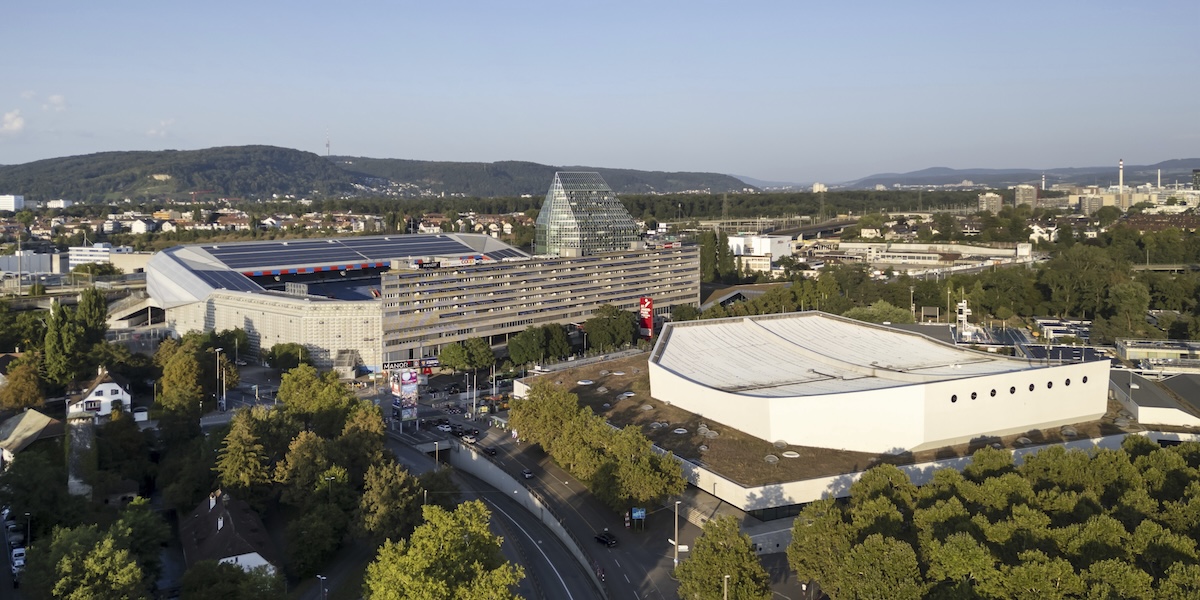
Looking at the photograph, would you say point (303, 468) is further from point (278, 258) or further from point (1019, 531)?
point (278, 258)

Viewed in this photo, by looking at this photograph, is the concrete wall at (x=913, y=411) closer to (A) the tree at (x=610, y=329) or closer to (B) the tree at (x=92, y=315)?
(A) the tree at (x=610, y=329)

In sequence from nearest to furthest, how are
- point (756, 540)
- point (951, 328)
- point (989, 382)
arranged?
point (756, 540) < point (989, 382) < point (951, 328)

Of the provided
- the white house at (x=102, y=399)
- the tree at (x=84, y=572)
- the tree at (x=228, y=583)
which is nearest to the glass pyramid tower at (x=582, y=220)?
the white house at (x=102, y=399)

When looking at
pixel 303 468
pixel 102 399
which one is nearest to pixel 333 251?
pixel 102 399

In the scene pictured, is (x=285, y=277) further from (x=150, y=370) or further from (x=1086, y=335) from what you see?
(x=1086, y=335)

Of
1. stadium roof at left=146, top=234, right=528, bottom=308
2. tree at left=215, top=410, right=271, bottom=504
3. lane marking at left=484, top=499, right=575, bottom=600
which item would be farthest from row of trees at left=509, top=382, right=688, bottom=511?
stadium roof at left=146, top=234, right=528, bottom=308

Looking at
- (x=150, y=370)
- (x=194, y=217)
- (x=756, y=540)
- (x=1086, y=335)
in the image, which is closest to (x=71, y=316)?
(x=150, y=370)
